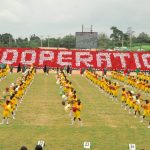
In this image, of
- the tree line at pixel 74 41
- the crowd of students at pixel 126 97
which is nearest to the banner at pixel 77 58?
the crowd of students at pixel 126 97

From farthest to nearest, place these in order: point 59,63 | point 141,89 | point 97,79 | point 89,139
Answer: point 59,63 < point 97,79 < point 141,89 < point 89,139

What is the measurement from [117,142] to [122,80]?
42.4m

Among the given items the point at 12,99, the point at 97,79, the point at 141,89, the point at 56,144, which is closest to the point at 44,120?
the point at 12,99

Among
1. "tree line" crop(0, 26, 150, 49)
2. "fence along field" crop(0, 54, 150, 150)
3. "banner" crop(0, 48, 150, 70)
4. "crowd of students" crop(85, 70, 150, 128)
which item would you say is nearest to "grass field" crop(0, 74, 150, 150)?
"fence along field" crop(0, 54, 150, 150)

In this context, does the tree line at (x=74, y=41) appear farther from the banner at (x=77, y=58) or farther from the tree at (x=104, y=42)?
the banner at (x=77, y=58)

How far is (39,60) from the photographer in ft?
300

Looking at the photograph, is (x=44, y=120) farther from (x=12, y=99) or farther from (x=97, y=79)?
(x=97, y=79)

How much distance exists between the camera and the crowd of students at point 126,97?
2995 centimetres

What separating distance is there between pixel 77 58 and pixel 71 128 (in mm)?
66142

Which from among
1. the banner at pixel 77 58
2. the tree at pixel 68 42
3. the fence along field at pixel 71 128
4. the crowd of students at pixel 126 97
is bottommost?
the fence along field at pixel 71 128

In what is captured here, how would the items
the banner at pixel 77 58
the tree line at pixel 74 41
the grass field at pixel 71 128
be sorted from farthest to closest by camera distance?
the tree line at pixel 74 41
the banner at pixel 77 58
the grass field at pixel 71 128

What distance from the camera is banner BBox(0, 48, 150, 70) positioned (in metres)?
90.8

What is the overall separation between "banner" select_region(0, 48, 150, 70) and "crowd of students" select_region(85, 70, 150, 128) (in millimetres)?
21540

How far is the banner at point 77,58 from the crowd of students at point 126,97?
21.5 m
